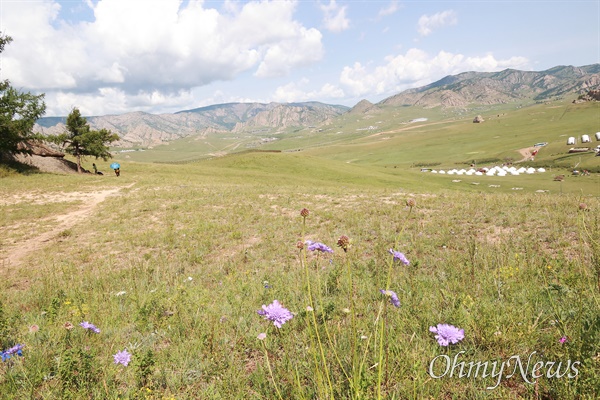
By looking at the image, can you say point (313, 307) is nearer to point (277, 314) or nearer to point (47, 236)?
point (277, 314)

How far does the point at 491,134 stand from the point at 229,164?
585ft

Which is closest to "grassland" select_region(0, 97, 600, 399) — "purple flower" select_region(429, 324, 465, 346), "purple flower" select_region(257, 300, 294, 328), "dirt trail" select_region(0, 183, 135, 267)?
"dirt trail" select_region(0, 183, 135, 267)

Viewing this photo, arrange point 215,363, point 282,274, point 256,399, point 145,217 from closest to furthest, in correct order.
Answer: point 256,399 < point 215,363 < point 282,274 < point 145,217

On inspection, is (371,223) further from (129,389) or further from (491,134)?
(491,134)

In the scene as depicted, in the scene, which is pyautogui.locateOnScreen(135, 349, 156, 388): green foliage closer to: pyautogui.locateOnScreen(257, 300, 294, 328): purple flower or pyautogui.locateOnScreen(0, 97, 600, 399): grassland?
pyautogui.locateOnScreen(0, 97, 600, 399): grassland

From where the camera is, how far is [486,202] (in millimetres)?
15656

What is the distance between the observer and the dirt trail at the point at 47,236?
1227 centimetres

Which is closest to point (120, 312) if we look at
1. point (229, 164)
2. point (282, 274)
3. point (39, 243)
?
point (282, 274)

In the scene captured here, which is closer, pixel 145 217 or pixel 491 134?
pixel 145 217

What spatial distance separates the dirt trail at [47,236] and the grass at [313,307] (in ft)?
2.35

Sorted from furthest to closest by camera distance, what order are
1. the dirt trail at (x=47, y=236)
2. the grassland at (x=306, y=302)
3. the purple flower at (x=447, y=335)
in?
the dirt trail at (x=47, y=236) < the grassland at (x=306, y=302) < the purple flower at (x=447, y=335)

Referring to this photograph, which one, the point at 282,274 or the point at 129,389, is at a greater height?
the point at 129,389

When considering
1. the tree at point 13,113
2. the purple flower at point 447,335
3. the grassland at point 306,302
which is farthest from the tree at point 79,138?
the purple flower at point 447,335

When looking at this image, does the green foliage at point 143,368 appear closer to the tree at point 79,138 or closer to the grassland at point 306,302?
the grassland at point 306,302
